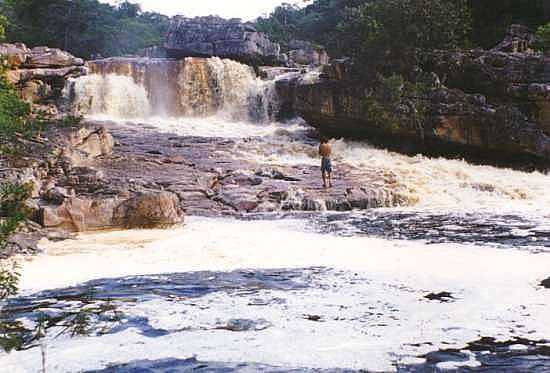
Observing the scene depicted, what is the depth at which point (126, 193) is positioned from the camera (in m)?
11.8

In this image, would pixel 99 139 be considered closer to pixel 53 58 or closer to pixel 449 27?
pixel 53 58

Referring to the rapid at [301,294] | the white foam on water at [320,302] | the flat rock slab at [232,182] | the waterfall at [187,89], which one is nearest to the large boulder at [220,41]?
the waterfall at [187,89]

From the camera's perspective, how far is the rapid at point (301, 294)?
15.0ft

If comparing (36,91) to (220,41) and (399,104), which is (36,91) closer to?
(220,41)

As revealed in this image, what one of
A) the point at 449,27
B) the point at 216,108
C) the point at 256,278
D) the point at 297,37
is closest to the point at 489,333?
the point at 256,278

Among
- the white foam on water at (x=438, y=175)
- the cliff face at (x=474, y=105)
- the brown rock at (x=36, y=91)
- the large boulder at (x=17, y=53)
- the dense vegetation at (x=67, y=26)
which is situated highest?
the dense vegetation at (x=67, y=26)

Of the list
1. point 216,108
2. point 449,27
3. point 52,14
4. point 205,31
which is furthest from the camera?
point 52,14

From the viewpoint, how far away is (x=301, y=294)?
6.41m

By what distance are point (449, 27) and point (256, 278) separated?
15529mm

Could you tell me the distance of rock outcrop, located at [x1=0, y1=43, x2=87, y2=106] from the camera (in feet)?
69.5

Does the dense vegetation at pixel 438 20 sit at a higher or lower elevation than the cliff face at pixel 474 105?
higher

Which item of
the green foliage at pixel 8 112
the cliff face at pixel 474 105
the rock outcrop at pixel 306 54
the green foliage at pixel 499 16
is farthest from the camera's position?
the rock outcrop at pixel 306 54

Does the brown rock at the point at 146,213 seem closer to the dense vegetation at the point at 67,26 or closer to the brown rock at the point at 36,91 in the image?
the brown rock at the point at 36,91

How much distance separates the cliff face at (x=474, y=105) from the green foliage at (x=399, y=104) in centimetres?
7
